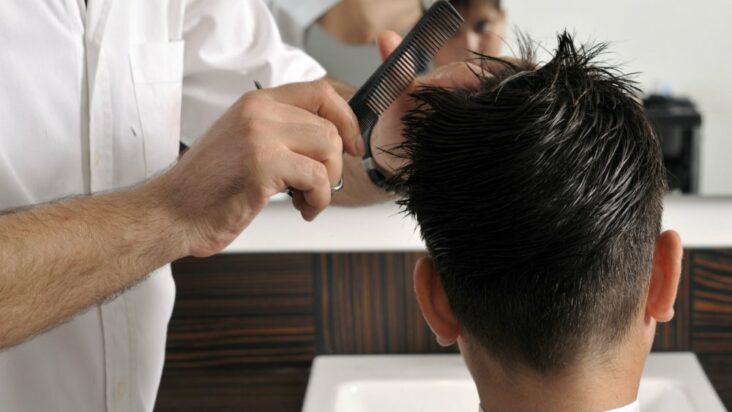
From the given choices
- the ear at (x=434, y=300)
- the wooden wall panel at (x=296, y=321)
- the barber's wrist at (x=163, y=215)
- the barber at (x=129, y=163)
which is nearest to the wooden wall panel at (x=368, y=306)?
the wooden wall panel at (x=296, y=321)

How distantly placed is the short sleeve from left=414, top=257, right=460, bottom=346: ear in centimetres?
60

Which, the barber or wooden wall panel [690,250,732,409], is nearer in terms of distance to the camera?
the barber

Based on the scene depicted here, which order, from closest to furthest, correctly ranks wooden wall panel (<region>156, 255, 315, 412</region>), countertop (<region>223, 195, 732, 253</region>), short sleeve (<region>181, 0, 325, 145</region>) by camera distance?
short sleeve (<region>181, 0, 325, 145</region>), countertop (<region>223, 195, 732, 253</region>), wooden wall panel (<region>156, 255, 315, 412</region>)

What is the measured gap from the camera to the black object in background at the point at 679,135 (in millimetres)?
1847

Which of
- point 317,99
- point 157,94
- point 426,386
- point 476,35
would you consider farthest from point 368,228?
point 317,99

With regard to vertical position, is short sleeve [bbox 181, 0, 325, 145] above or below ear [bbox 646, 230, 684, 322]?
above

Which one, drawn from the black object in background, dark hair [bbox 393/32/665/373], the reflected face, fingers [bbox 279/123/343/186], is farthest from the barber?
the black object in background

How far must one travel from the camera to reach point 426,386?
1864 mm

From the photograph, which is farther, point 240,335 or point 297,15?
point 240,335

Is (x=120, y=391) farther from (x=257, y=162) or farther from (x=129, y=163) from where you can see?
(x=257, y=162)

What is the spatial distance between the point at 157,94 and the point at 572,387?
803mm

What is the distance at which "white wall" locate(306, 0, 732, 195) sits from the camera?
6.01 ft

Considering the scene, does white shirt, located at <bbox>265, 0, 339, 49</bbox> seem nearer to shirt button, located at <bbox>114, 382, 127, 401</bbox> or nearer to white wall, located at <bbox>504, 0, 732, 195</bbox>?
white wall, located at <bbox>504, 0, 732, 195</bbox>

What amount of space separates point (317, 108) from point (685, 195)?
1069 millimetres
